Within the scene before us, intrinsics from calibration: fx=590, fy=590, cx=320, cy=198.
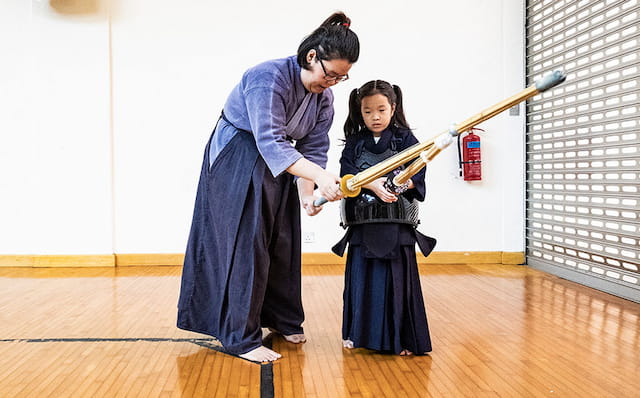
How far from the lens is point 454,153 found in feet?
15.7

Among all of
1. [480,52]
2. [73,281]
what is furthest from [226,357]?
[480,52]

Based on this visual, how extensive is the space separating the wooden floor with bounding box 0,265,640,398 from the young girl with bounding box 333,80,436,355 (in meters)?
0.10

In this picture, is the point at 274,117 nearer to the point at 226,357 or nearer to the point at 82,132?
the point at 226,357

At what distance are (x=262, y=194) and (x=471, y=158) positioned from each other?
109 inches

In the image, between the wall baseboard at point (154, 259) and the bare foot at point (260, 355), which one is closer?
the bare foot at point (260, 355)

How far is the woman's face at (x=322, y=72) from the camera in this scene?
208 cm

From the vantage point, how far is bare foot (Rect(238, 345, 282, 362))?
2.26 metres

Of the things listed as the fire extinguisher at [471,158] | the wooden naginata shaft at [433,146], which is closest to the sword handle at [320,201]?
the wooden naginata shaft at [433,146]

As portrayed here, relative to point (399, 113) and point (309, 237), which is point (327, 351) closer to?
point (399, 113)

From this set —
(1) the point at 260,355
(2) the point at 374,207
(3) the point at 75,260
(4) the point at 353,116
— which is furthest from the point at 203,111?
(1) the point at 260,355

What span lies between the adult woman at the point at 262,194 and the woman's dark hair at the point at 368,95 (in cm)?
10

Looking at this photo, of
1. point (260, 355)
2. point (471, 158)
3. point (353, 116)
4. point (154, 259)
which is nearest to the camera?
point (260, 355)

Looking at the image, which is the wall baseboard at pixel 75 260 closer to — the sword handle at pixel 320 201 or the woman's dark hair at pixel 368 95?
the woman's dark hair at pixel 368 95

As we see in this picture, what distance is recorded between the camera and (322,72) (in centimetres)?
213
